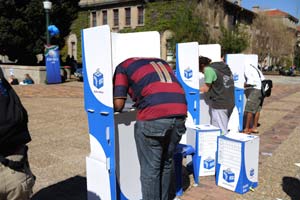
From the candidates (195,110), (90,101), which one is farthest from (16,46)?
(90,101)

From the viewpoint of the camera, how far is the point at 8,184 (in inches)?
75.3

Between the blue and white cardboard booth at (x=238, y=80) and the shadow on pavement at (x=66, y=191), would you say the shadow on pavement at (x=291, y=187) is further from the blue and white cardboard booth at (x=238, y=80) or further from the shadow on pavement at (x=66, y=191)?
the shadow on pavement at (x=66, y=191)

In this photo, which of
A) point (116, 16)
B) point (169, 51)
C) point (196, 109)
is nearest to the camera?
point (196, 109)

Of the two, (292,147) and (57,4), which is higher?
(57,4)

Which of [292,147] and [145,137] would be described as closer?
[145,137]

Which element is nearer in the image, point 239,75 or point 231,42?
point 239,75

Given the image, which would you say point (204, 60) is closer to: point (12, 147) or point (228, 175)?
point (228, 175)

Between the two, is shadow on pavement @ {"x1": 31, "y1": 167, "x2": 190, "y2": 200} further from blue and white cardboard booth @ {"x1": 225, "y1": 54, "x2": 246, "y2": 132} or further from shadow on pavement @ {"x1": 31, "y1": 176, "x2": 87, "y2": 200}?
blue and white cardboard booth @ {"x1": 225, "y1": 54, "x2": 246, "y2": 132}

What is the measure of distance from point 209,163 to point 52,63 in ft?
44.3

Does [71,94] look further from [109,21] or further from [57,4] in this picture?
[109,21]

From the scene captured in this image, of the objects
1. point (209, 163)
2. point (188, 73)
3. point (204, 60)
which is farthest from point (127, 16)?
point (209, 163)

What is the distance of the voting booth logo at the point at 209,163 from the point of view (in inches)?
173

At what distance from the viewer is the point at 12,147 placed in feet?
6.46

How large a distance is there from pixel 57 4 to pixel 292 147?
61.8 ft
